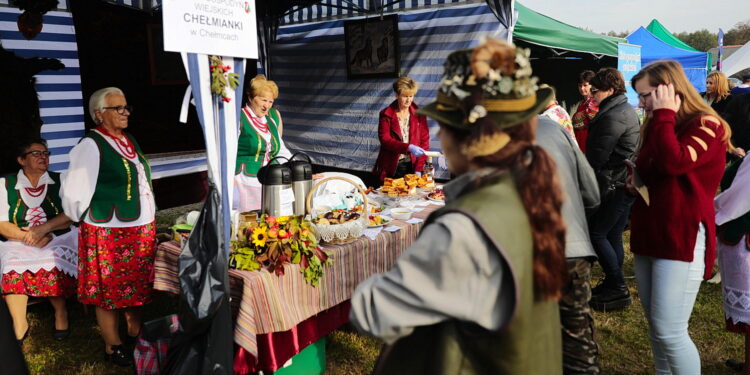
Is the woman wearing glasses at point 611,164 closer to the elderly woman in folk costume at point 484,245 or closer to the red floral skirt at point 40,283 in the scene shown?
the elderly woman in folk costume at point 484,245

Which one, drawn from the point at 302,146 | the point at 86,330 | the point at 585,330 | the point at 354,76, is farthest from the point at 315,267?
the point at 302,146

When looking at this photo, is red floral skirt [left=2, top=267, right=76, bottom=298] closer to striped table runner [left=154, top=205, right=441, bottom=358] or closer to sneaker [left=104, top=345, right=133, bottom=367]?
sneaker [left=104, top=345, right=133, bottom=367]

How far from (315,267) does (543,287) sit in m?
1.53

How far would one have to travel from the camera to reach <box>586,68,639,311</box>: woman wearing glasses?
156 inches

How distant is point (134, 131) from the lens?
7617 mm

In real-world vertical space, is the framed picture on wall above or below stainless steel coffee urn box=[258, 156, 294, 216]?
above

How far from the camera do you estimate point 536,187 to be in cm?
120

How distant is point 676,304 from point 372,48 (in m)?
5.80

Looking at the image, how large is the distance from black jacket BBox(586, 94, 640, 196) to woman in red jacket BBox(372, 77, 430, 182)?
4.97ft

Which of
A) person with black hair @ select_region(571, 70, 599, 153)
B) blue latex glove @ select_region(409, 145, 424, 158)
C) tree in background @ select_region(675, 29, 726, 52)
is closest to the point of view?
blue latex glove @ select_region(409, 145, 424, 158)

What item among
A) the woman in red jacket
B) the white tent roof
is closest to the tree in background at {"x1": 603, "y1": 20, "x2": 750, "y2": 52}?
the white tent roof

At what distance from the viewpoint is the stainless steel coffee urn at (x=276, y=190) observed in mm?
2844

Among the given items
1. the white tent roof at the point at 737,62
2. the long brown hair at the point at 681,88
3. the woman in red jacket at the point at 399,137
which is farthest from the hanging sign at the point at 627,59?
the white tent roof at the point at 737,62

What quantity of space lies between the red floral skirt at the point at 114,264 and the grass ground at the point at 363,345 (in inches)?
20.1
